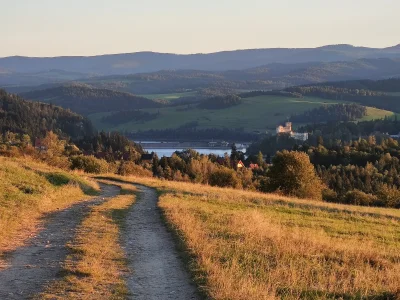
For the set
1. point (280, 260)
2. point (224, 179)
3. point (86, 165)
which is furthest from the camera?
point (224, 179)

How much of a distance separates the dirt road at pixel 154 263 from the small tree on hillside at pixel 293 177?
34953mm

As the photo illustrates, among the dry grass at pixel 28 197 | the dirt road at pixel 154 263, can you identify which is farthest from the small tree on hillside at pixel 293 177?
the dirt road at pixel 154 263

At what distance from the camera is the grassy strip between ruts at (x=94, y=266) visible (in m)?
10.2

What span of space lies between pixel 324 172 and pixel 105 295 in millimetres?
99130

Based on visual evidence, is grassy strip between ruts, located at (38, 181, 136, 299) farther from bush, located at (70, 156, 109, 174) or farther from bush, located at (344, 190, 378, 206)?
bush, located at (344, 190, 378, 206)

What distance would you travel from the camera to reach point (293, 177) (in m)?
53.7

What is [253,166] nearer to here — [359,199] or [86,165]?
[359,199]

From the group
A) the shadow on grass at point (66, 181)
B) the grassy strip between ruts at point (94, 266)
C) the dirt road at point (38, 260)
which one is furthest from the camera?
the shadow on grass at point (66, 181)

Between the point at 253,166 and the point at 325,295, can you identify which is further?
the point at 253,166

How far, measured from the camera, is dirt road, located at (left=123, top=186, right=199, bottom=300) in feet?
34.6

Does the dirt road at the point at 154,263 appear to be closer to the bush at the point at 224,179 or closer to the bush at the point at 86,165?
the bush at the point at 86,165

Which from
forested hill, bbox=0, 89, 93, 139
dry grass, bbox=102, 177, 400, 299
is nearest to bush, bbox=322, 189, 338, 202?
dry grass, bbox=102, 177, 400, 299

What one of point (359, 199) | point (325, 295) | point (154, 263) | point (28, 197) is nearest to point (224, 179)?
point (359, 199)

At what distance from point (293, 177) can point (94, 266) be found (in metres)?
43.3
